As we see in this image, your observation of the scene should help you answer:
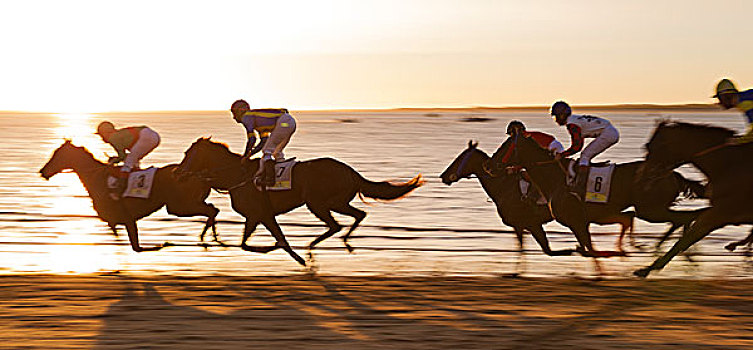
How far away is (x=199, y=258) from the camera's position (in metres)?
14.4

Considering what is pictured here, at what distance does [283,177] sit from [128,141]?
2.16 m

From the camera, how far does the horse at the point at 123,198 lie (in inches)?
546

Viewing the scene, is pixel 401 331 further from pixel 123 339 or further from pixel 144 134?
Result: pixel 144 134

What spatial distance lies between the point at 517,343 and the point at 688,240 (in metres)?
4.05

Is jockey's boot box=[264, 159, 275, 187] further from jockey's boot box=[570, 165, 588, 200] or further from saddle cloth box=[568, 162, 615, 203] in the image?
saddle cloth box=[568, 162, 615, 203]

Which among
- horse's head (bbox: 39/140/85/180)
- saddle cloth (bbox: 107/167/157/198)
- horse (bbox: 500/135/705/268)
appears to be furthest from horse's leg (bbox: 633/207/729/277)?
horse's head (bbox: 39/140/85/180)

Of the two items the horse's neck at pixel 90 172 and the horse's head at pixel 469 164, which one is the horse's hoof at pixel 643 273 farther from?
the horse's neck at pixel 90 172

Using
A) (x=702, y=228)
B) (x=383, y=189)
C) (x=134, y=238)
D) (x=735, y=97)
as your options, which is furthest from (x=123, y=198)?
(x=735, y=97)

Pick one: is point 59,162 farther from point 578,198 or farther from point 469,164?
point 578,198

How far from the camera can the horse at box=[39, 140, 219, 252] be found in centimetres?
1386

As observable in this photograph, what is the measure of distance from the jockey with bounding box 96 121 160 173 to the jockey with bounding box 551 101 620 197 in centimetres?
546

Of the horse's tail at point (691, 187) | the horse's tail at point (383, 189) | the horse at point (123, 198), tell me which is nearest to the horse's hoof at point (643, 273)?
the horse's tail at point (691, 187)

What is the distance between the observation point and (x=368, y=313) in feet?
32.3

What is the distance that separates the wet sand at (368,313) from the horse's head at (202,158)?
5.37 feet
